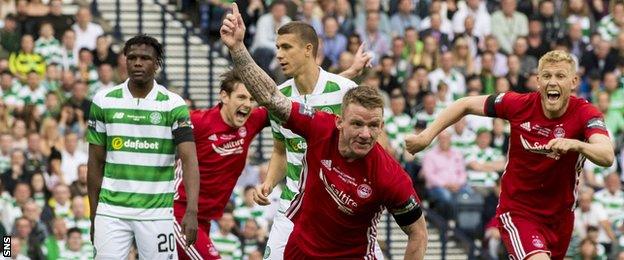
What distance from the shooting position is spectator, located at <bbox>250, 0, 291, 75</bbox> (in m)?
24.8

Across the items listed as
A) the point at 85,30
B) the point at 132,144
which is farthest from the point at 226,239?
the point at 132,144

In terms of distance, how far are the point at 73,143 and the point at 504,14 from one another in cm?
738

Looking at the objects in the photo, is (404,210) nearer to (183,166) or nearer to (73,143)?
(183,166)

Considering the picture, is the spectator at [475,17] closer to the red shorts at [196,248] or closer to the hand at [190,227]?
the red shorts at [196,248]

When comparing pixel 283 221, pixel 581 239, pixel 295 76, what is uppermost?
pixel 295 76

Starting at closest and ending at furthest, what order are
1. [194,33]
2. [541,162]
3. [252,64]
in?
[252,64]
[541,162]
[194,33]

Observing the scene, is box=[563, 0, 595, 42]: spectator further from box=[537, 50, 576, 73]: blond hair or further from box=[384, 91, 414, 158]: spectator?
box=[537, 50, 576, 73]: blond hair

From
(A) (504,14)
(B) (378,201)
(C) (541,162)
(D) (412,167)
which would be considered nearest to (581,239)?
(D) (412,167)

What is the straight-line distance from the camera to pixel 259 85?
1248 cm

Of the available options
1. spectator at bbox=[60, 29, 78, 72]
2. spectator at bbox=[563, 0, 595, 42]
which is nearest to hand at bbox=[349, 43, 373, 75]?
spectator at bbox=[60, 29, 78, 72]

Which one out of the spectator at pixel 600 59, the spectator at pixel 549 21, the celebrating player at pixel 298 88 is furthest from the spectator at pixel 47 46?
the celebrating player at pixel 298 88

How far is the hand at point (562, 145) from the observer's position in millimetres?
13062

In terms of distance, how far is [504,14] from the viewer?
2694 cm

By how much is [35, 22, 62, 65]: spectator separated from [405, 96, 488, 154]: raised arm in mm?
10401
